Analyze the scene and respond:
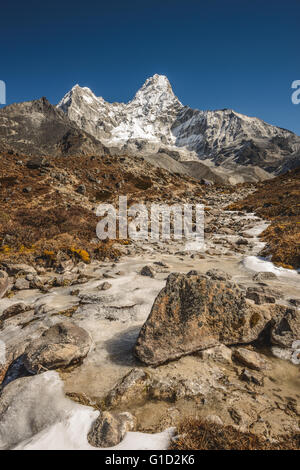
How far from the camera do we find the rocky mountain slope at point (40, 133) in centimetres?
10156

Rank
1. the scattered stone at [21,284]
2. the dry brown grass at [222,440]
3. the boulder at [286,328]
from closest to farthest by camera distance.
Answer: the dry brown grass at [222,440], the boulder at [286,328], the scattered stone at [21,284]

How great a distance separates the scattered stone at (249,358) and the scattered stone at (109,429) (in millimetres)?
2650

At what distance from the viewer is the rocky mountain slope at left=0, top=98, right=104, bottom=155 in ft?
333

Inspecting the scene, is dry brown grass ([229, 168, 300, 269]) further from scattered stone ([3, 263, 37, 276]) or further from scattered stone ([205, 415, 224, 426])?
scattered stone ([3, 263, 37, 276])

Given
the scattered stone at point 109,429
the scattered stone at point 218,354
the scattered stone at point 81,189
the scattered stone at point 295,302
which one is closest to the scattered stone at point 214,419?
the scattered stone at point 109,429

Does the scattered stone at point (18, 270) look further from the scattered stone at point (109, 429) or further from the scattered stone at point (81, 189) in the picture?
the scattered stone at point (81, 189)

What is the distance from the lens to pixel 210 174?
87062 mm

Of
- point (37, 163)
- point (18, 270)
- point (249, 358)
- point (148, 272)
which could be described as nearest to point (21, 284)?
point (18, 270)

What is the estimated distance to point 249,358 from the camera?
506cm

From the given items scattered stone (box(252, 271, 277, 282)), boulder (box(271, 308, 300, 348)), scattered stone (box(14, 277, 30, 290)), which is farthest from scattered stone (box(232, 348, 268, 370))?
scattered stone (box(14, 277, 30, 290))

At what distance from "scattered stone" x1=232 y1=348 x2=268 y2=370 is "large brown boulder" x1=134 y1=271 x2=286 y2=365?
0.99 ft

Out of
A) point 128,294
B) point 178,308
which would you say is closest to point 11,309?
point 128,294

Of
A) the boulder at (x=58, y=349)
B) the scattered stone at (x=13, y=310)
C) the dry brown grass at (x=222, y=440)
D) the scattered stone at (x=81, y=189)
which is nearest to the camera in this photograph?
the dry brown grass at (x=222, y=440)
